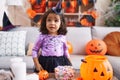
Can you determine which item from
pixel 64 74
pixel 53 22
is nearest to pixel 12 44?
pixel 53 22

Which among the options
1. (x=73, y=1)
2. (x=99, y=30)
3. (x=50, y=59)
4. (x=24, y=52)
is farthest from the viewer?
(x=73, y=1)

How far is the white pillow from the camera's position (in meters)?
2.80

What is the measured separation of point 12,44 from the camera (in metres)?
2.83

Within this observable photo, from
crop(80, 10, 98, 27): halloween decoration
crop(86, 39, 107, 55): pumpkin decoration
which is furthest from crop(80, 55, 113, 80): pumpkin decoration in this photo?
crop(80, 10, 98, 27): halloween decoration

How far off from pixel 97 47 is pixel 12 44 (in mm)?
1021

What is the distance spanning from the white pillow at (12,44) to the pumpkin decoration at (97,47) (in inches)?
31.5

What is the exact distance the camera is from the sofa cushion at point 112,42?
2.99 m

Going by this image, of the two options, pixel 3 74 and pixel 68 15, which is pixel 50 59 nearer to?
pixel 3 74

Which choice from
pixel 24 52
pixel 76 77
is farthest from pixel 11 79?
pixel 24 52

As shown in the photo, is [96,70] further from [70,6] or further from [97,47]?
[70,6]

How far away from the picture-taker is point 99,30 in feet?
10.4

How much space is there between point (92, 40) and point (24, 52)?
33.7 inches

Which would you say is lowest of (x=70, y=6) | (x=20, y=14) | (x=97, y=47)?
(x=97, y=47)

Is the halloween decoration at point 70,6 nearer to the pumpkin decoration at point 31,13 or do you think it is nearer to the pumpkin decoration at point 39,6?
the pumpkin decoration at point 39,6
